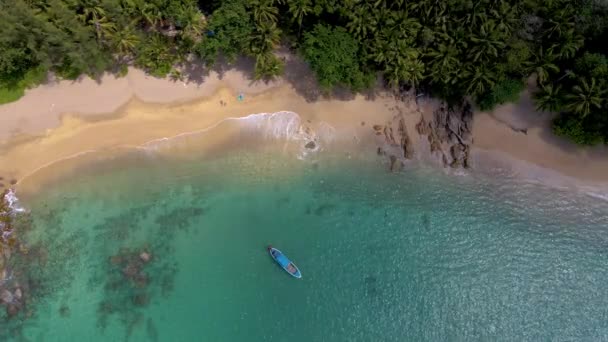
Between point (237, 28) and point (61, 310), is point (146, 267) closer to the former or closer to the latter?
point (61, 310)

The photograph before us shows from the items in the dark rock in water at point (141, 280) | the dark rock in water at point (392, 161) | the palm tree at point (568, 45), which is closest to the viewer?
the palm tree at point (568, 45)

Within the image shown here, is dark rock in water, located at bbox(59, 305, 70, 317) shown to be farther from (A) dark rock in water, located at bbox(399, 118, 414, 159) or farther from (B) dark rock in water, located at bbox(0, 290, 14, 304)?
(A) dark rock in water, located at bbox(399, 118, 414, 159)

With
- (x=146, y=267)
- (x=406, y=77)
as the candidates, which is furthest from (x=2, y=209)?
(x=406, y=77)

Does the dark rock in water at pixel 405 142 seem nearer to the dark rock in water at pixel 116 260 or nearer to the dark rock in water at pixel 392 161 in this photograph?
the dark rock in water at pixel 392 161

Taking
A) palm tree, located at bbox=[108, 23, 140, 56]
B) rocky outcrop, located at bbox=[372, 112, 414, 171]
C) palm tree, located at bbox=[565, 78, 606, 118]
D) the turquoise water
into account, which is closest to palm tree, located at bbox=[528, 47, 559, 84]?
palm tree, located at bbox=[565, 78, 606, 118]

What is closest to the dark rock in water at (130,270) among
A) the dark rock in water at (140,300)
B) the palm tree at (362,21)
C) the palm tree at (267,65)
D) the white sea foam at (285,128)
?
the dark rock in water at (140,300)

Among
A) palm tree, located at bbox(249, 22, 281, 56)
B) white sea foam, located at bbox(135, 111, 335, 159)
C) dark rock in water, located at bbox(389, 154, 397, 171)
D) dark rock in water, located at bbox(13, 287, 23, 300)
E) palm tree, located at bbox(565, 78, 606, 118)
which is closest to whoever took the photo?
palm tree, located at bbox(565, 78, 606, 118)
